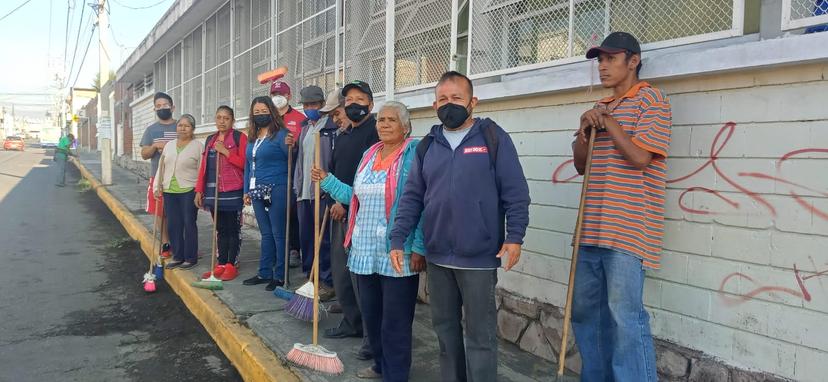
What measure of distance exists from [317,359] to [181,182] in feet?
11.5

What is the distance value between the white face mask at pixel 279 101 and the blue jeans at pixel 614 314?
3.64 meters

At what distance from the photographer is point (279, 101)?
5.71m

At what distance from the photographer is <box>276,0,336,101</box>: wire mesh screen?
7.29 meters

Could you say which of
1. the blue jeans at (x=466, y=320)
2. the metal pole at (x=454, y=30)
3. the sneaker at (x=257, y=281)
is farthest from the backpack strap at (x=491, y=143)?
the sneaker at (x=257, y=281)

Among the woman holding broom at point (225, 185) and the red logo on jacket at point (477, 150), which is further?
the woman holding broom at point (225, 185)

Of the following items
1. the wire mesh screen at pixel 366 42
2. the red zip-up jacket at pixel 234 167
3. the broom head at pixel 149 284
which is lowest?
the broom head at pixel 149 284

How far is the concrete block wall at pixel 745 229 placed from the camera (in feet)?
8.24

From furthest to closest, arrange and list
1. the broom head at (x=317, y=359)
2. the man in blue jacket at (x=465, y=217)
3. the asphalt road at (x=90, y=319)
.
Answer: the asphalt road at (x=90, y=319) < the broom head at (x=317, y=359) < the man in blue jacket at (x=465, y=217)

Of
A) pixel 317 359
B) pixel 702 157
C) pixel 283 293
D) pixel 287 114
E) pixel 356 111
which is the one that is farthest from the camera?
pixel 287 114

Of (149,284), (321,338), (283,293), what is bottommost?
(149,284)

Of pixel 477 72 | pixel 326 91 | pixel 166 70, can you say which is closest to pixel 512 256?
pixel 477 72

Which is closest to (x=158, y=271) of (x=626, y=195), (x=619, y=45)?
(x=626, y=195)

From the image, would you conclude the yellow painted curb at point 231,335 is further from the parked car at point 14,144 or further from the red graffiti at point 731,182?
the parked car at point 14,144

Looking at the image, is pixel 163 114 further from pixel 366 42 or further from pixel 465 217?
pixel 465 217
